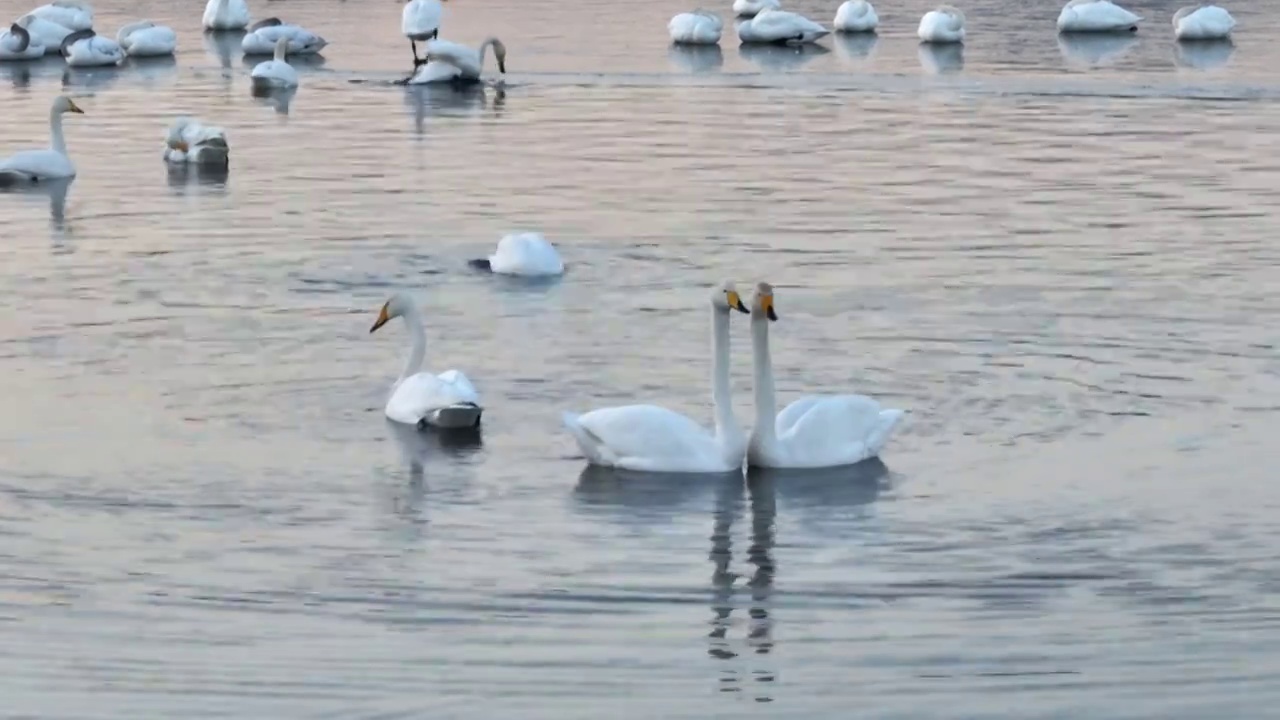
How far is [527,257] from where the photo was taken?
17.1 m

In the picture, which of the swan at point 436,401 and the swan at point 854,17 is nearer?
the swan at point 436,401

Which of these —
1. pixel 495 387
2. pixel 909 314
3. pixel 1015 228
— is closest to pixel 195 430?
pixel 495 387

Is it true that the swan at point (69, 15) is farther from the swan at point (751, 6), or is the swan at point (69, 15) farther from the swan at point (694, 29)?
the swan at point (751, 6)

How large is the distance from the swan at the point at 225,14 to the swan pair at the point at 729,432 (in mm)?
27712

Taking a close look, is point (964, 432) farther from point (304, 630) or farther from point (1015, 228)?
point (1015, 228)

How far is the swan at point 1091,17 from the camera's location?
118 ft

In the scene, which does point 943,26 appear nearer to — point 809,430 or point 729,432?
point 809,430

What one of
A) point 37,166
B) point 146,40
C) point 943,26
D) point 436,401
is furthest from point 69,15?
point 436,401

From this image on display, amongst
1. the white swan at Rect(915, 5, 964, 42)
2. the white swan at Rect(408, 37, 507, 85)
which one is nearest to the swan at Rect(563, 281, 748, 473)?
the white swan at Rect(408, 37, 507, 85)

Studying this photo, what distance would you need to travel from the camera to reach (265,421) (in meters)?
13.2

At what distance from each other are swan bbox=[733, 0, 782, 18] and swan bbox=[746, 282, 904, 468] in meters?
27.5

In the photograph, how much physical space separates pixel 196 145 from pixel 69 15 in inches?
593

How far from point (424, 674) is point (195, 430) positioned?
13.8ft

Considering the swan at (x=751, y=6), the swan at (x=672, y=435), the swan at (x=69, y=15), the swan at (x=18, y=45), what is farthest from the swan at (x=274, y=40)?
the swan at (x=672, y=435)
